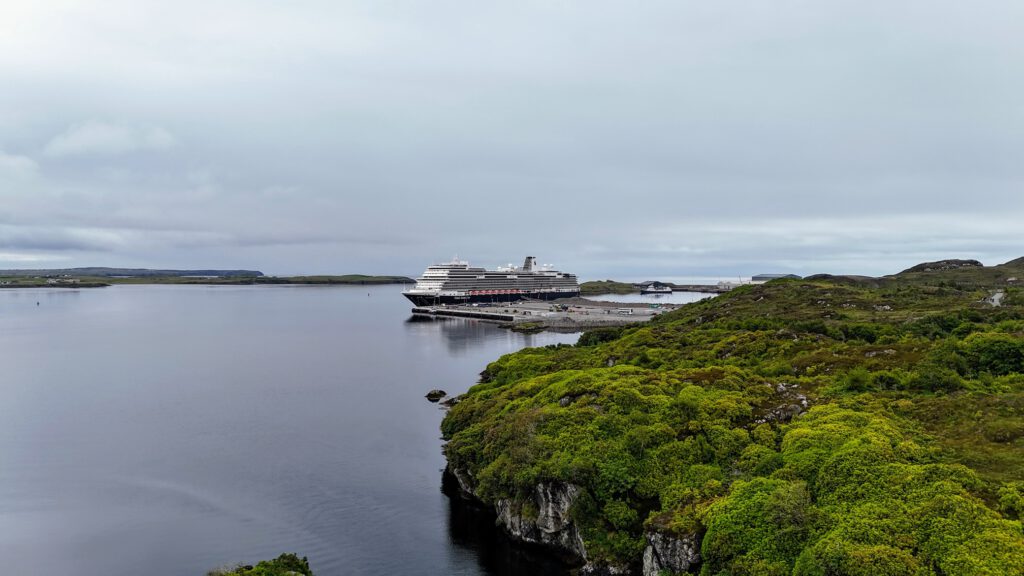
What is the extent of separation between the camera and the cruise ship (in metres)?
150

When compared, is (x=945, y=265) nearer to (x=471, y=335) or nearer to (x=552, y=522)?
(x=471, y=335)

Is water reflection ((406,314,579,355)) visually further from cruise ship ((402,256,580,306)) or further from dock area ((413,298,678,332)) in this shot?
cruise ship ((402,256,580,306))

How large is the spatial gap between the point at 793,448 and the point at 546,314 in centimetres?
10527

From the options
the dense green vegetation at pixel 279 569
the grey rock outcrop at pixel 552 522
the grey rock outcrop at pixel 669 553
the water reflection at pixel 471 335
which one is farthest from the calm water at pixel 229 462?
the water reflection at pixel 471 335

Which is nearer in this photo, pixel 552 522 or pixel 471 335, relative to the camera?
pixel 552 522

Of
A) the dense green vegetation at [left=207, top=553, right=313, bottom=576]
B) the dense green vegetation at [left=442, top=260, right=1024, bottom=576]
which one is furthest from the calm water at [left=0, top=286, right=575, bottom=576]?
the dense green vegetation at [left=442, top=260, right=1024, bottom=576]

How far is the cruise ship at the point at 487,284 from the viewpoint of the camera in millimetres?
149500

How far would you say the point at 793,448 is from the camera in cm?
2089

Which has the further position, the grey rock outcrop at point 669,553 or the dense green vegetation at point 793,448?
the grey rock outcrop at point 669,553

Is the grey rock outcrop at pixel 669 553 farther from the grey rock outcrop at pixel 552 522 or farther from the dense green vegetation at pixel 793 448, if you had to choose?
the grey rock outcrop at pixel 552 522

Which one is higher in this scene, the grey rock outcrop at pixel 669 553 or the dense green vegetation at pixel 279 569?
the grey rock outcrop at pixel 669 553

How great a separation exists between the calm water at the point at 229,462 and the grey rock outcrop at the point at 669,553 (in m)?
5.46

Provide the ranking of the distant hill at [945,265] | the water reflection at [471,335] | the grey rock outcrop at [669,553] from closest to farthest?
the grey rock outcrop at [669,553] < the water reflection at [471,335] < the distant hill at [945,265]

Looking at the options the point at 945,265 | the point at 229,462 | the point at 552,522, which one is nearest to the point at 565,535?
the point at 552,522
